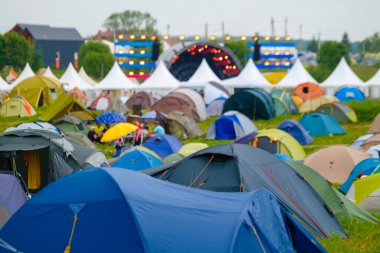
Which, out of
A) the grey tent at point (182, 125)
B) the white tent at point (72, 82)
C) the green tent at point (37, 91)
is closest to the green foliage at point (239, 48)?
the white tent at point (72, 82)

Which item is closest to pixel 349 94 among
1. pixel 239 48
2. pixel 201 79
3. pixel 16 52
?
pixel 201 79

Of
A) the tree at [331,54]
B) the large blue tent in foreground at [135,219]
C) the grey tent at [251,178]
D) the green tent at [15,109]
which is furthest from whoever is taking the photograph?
the tree at [331,54]

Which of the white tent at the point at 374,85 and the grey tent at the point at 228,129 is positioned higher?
the grey tent at the point at 228,129

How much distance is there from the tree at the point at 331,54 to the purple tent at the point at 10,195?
257 ft

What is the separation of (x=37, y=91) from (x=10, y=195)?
30.1 metres

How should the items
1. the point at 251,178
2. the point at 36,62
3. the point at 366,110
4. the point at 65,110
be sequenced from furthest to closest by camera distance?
the point at 36,62
the point at 366,110
the point at 65,110
the point at 251,178

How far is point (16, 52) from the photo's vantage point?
8138cm

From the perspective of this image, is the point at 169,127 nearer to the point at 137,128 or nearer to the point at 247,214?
the point at 137,128

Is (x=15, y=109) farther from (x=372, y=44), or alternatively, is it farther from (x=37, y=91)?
(x=372, y=44)

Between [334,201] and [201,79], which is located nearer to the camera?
[334,201]

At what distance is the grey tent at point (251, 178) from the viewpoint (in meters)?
10.8

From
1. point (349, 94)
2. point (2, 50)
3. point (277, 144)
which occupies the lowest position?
point (349, 94)

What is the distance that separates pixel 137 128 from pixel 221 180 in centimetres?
1247

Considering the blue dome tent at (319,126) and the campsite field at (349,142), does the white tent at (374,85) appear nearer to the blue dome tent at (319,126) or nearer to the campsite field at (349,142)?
the campsite field at (349,142)
